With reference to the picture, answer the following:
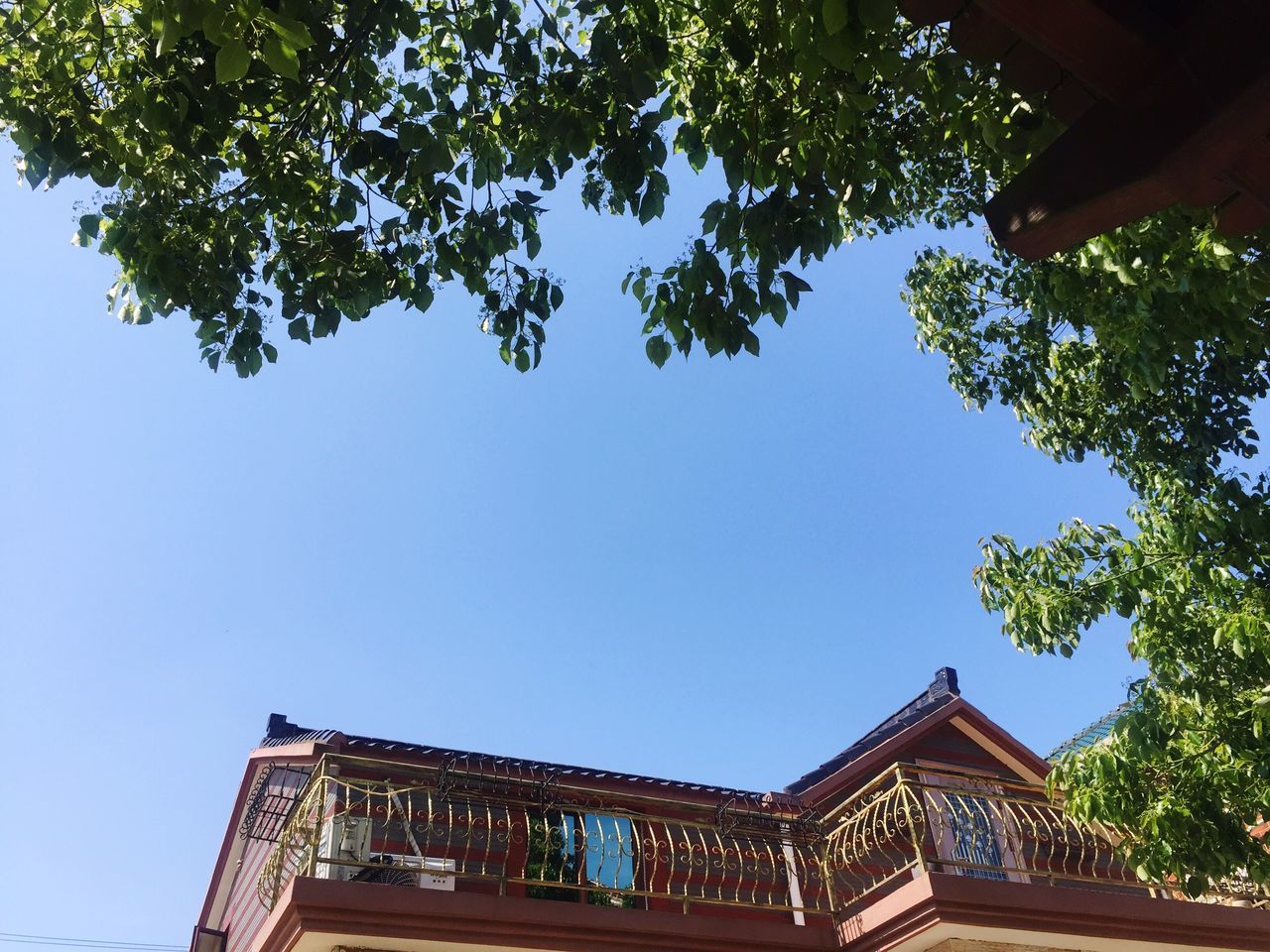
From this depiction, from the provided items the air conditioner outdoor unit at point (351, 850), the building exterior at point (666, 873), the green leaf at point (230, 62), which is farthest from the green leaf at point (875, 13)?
the air conditioner outdoor unit at point (351, 850)

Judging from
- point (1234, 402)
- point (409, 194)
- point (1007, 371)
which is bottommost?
point (409, 194)

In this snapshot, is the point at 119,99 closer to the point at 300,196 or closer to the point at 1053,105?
the point at 300,196

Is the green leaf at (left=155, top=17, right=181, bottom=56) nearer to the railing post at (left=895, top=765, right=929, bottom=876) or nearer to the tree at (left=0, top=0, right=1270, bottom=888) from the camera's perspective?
the tree at (left=0, top=0, right=1270, bottom=888)

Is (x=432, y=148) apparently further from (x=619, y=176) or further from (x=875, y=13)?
(x=875, y=13)

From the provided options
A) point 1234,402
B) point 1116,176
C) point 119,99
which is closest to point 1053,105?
point 1116,176

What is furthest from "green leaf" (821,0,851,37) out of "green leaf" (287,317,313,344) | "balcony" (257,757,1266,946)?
"balcony" (257,757,1266,946)

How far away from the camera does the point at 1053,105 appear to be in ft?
7.20

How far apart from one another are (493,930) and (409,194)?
474 cm

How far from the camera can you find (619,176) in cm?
468

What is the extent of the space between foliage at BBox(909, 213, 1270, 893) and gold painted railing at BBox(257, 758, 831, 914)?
8.64 feet

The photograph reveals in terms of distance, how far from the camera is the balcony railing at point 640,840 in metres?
6.96

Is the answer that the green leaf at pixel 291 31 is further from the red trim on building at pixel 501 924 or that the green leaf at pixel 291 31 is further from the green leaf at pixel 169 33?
the red trim on building at pixel 501 924

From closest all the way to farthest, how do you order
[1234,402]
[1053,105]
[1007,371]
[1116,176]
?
[1116,176]
[1053,105]
[1234,402]
[1007,371]

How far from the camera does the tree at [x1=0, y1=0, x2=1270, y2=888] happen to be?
401 centimetres
